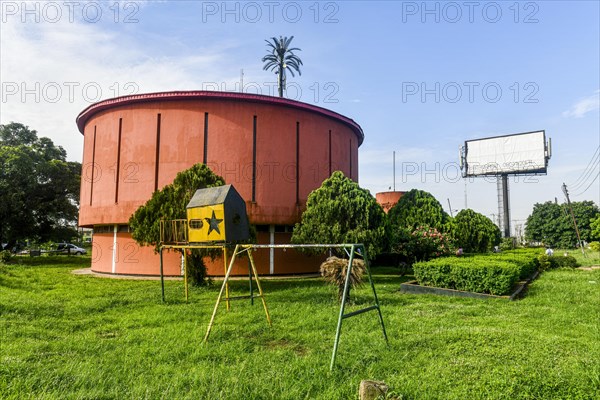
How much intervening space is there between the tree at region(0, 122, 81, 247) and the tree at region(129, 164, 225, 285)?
15630 mm

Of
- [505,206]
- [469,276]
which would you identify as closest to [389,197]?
[505,206]

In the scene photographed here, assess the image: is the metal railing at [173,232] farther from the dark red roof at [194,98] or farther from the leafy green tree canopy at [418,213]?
the leafy green tree canopy at [418,213]

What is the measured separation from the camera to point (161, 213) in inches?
495

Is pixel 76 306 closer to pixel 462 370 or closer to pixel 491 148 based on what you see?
pixel 462 370

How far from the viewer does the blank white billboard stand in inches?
1663

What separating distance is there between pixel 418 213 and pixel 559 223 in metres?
39.9

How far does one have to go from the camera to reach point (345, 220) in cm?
1483

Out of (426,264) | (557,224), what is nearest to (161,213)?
(426,264)

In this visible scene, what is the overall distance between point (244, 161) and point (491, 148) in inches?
1499

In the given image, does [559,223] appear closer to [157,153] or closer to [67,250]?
[157,153]

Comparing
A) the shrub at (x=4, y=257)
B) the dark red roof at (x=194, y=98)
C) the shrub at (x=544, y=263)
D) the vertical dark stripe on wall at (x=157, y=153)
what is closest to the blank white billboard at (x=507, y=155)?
the shrub at (x=544, y=263)

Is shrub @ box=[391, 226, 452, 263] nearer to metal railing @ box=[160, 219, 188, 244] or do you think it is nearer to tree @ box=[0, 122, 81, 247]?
metal railing @ box=[160, 219, 188, 244]

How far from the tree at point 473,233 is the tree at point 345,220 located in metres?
9.34

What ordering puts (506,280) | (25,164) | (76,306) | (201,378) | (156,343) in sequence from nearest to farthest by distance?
(201,378), (156,343), (76,306), (506,280), (25,164)
